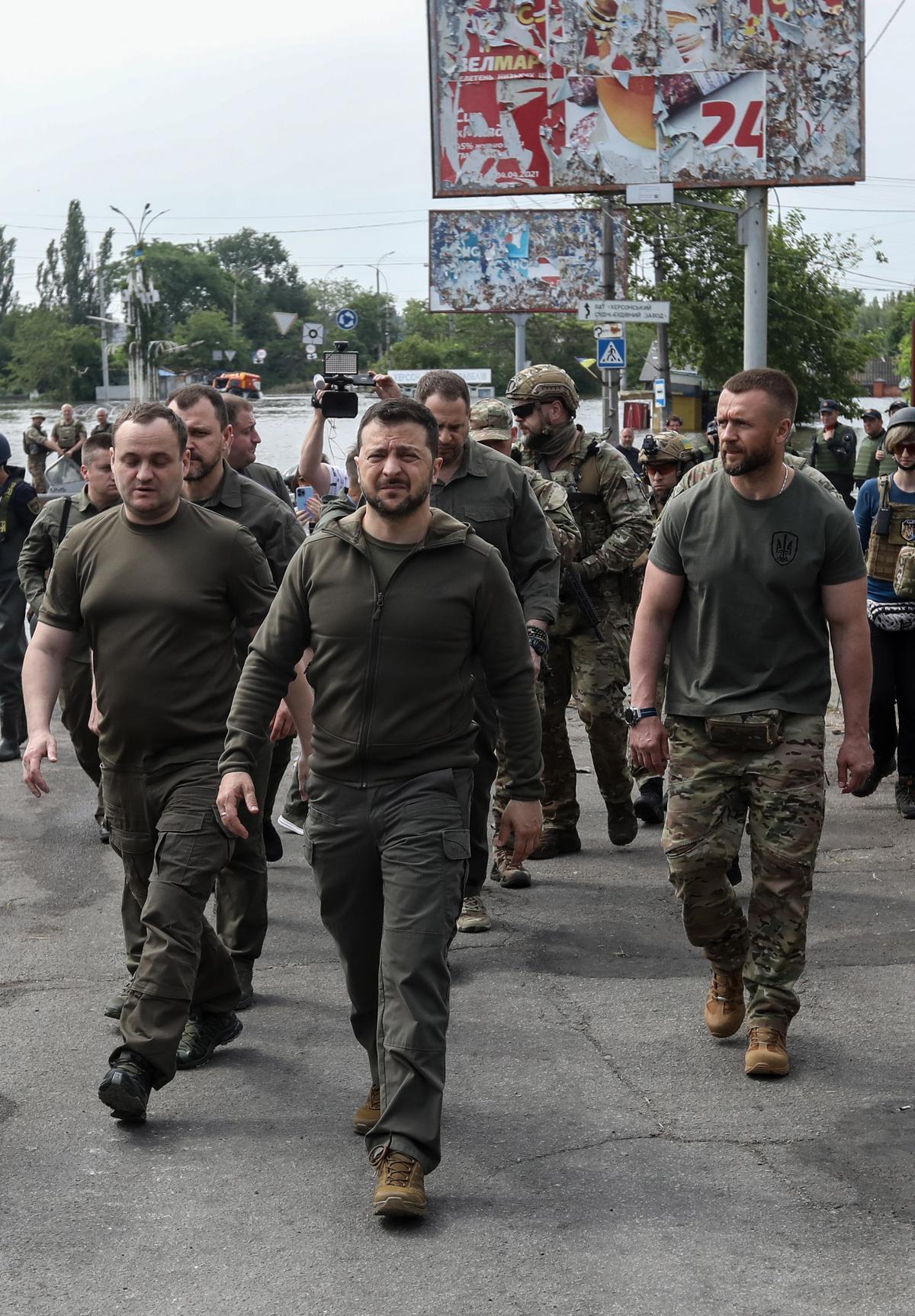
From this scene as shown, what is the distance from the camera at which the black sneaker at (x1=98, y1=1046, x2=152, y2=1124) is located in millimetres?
4812

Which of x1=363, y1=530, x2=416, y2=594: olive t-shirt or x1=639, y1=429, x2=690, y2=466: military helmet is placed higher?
x1=639, y1=429, x2=690, y2=466: military helmet

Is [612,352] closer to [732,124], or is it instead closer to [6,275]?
[732,124]

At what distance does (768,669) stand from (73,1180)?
2529 mm

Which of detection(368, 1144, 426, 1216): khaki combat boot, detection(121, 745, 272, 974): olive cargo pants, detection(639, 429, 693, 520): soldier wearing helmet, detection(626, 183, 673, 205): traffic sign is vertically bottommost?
detection(368, 1144, 426, 1216): khaki combat boot

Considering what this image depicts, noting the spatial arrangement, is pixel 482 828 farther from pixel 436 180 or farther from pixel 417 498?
pixel 436 180

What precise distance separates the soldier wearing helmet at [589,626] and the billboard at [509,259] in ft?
101

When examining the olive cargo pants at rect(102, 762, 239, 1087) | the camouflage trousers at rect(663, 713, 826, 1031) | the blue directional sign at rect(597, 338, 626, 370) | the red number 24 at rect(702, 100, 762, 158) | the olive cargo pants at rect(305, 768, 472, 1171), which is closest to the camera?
the olive cargo pants at rect(305, 768, 472, 1171)

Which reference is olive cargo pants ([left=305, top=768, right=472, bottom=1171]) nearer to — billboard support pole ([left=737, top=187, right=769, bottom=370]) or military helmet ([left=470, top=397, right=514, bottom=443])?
military helmet ([left=470, top=397, right=514, bottom=443])

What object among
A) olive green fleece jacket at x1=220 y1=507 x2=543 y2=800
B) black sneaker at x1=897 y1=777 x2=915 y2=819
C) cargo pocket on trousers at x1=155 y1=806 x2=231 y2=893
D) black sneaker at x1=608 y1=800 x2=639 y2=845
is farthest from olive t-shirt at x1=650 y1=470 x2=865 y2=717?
black sneaker at x1=897 y1=777 x2=915 y2=819

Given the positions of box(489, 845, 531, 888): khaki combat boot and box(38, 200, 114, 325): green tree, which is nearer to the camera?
box(489, 845, 531, 888): khaki combat boot

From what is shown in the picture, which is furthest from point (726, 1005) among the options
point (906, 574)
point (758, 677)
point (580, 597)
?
point (906, 574)

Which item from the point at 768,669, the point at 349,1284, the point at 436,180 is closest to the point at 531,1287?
the point at 349,1284

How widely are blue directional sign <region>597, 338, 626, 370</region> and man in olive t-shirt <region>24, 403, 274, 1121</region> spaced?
56.0 ft

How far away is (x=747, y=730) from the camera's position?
531 cm
